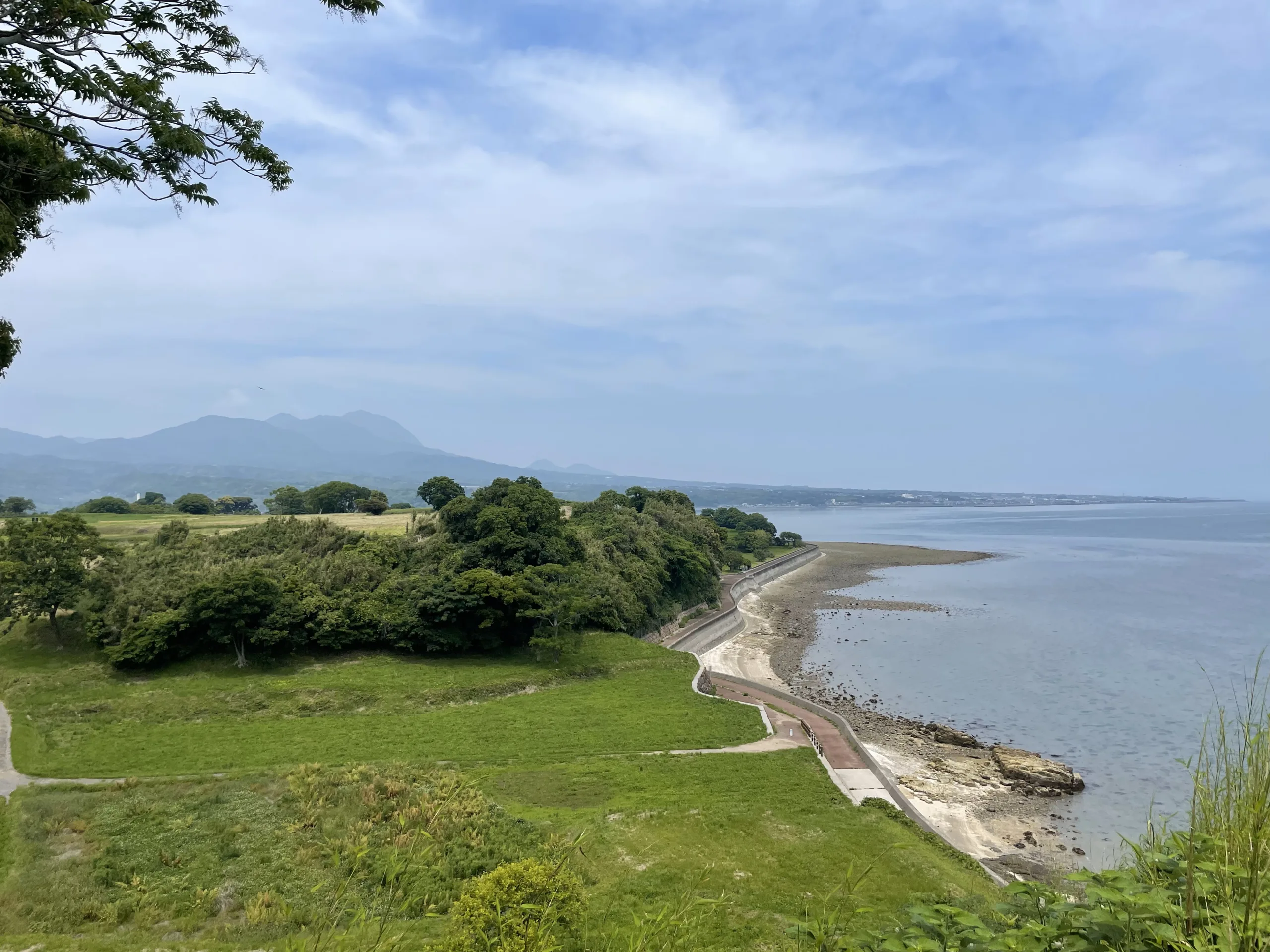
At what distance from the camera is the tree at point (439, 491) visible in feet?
179

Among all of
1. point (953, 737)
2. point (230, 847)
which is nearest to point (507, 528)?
point (953, 737)

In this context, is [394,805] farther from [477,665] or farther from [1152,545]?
[1152,545]

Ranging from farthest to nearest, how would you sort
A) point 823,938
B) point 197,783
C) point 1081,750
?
point 1081,750 → point 197,783 → point 823,938

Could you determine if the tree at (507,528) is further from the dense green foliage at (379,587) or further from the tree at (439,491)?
the tree at (439,491)

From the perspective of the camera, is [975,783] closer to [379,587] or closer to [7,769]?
[379,587]

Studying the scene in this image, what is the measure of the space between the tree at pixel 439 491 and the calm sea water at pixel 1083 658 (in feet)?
102

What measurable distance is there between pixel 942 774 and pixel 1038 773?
3349 millimetres

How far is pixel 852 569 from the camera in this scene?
89.4 meters

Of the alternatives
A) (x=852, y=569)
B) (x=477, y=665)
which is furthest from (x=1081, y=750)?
(x=852, y=569)

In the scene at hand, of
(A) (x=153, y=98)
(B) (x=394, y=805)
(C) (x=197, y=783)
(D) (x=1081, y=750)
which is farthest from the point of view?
(D) (x=1081, y=750)

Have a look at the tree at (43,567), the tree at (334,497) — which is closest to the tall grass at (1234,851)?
the tree at (43,567)

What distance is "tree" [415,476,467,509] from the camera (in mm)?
54625

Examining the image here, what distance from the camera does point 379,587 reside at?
33375 millimetres

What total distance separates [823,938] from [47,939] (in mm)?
10913
